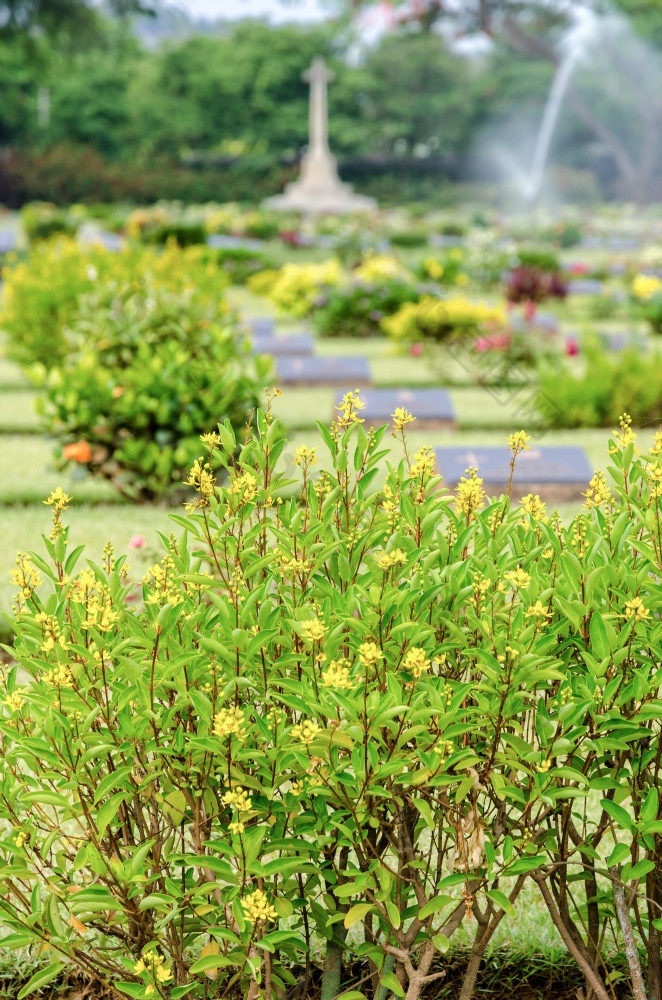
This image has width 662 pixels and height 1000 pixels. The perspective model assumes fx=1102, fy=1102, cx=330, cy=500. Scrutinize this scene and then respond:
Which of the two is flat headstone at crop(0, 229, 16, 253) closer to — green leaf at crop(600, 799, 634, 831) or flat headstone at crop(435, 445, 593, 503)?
flat headstone at crop(435, 445, 593, 503)

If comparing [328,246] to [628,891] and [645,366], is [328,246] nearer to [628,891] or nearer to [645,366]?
[645,366]

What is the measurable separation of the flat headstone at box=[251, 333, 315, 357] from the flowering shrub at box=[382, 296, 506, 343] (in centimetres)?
114

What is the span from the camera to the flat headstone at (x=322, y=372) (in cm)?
891

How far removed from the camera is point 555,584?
67.5 inches

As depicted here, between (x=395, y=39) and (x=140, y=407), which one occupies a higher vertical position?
(x=395, y=39)

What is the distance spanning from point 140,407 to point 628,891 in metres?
4.05

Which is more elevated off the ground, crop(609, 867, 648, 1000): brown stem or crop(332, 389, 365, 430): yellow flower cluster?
crop(332, 389, 365, 430): yellow flower cluster

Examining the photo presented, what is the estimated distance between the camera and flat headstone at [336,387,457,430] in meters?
7.32

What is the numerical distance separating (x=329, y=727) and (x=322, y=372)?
7.41 meters

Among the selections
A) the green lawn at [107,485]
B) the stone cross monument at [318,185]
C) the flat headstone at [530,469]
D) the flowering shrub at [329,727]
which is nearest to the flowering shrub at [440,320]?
the green lawn at [107,485]

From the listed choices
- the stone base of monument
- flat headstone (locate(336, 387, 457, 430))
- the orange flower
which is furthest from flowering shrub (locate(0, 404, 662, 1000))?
the stone base of monument

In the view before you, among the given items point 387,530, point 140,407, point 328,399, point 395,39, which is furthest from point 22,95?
point 387,530

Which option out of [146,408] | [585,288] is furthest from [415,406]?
[585,288]

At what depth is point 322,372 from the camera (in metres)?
8.89
